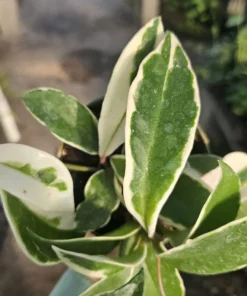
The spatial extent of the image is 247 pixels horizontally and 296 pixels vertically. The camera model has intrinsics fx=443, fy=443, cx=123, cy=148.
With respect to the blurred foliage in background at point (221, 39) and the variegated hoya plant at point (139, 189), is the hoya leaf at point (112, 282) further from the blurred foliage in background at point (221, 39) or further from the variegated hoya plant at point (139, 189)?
the blurred foliage in background at point (221, 39)

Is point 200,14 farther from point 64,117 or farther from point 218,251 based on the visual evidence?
point 218,251

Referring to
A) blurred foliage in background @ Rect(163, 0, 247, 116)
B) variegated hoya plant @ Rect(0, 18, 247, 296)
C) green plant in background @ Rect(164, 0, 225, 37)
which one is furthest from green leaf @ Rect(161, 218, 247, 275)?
green plant in background @ Rect(164, 0, 225, 37)

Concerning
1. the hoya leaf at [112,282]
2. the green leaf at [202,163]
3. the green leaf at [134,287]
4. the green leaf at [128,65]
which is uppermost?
the green leaf at [128,65]

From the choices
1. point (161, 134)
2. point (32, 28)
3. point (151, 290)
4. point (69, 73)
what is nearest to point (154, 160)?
point (161, 134)

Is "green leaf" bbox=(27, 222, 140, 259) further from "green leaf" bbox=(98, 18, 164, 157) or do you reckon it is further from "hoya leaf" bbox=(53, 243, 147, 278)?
"green leaf" bbox=(98, 18, 164, 157)

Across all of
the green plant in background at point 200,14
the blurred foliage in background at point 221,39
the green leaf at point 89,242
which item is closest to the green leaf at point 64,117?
the green leaf at point 89,242

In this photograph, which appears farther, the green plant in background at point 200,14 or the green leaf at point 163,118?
the green plant in background at point 200,14
